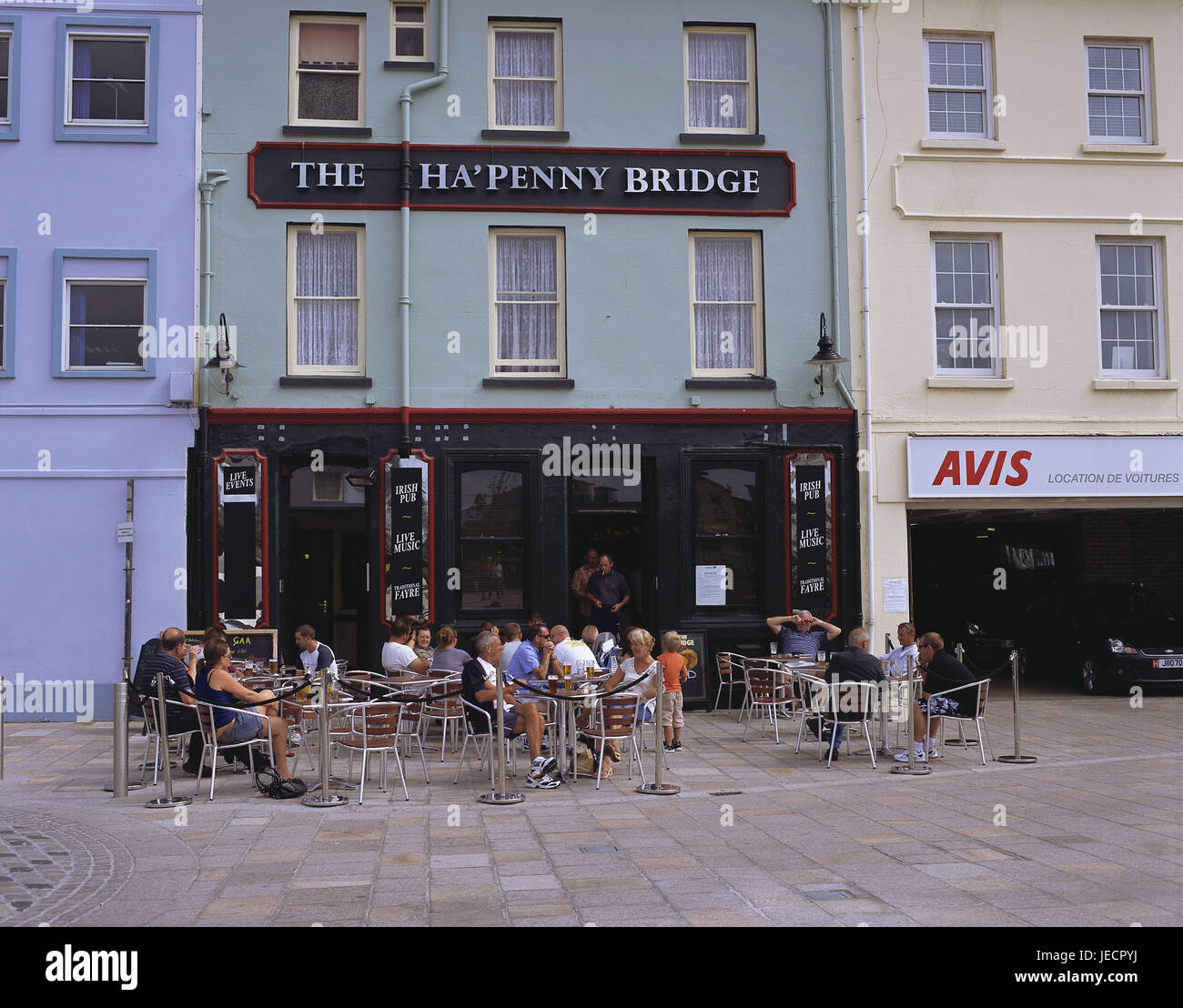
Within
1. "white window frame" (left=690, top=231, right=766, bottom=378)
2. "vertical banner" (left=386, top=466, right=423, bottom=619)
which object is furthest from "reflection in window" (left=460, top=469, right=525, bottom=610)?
"white window frame" (left=690, top=231, right=766, bottom=378)

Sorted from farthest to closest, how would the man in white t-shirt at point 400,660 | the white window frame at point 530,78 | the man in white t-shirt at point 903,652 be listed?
1. the white window frame at point 530,78
2. the man in white t-shirt at point 400,660
3. the man in white t-shirt at point 903,652

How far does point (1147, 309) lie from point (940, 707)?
933 centimetres

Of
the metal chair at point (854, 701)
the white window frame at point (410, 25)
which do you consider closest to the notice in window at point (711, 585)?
the metal chair at point (854, 701)

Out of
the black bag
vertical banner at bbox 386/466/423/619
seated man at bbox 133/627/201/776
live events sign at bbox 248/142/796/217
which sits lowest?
the black bag

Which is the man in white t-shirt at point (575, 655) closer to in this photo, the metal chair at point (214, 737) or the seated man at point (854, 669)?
the seated man at point (854, 669)

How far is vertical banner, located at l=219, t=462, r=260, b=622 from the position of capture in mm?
16375

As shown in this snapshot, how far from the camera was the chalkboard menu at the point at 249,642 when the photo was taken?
15.5 metres

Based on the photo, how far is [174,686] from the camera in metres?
11.5

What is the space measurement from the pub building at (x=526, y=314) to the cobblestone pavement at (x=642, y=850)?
482cm

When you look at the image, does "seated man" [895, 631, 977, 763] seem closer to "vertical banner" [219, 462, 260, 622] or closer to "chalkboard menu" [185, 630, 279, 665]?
"chalkboard menu" [185, 630, 279, 665]

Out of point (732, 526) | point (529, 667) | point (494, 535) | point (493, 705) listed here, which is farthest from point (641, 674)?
point (732, 526)

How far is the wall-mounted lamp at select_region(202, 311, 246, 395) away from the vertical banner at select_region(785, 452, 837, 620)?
7789 millimetres

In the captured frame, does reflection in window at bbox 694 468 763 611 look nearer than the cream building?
Yes

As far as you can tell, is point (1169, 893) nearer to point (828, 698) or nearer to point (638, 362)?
point (828, 698)
